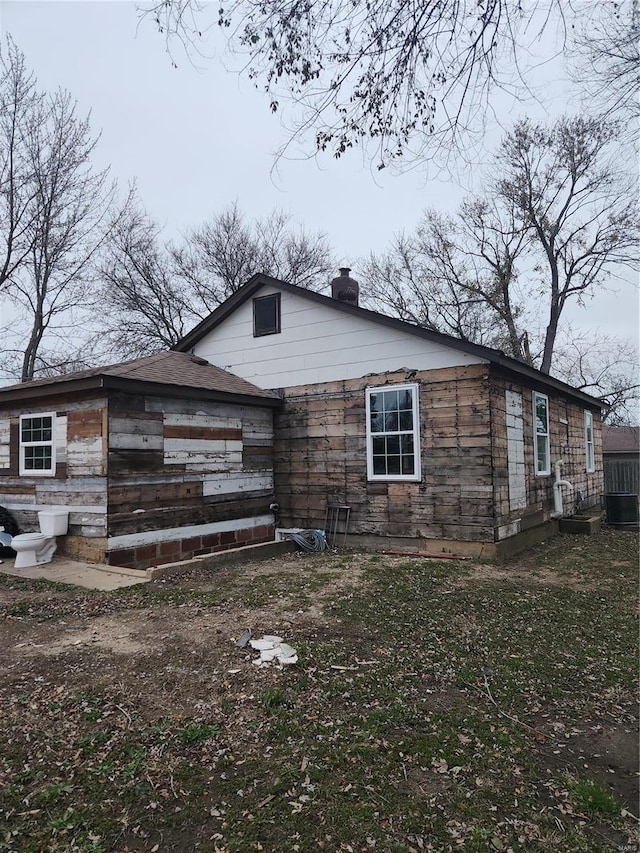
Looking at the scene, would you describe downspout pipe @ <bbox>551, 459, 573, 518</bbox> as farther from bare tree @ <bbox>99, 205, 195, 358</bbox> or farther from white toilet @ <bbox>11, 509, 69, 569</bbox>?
bare tree @ <bbox>99, 205, 195, 358</bbox>

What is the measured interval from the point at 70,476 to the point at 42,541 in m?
1.01

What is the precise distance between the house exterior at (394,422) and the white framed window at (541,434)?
45 mm

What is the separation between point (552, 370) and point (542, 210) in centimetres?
722

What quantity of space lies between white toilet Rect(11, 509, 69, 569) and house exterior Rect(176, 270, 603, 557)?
13.8ft

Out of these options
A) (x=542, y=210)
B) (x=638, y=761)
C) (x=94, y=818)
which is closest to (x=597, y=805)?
(x=638, y=761)

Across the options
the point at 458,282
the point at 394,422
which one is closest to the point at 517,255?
the point at 458,282

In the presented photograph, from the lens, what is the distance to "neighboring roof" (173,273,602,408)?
8.48m

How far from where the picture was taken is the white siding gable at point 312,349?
9234 mm

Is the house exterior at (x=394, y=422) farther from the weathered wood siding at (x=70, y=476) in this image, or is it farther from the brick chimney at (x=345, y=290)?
the weathered wood siding at (x=70, y=476)

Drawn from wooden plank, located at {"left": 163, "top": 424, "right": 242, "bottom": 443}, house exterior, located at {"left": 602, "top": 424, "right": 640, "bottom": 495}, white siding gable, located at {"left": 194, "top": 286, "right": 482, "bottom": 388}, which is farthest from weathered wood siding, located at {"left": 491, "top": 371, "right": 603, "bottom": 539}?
wooden plank, located at {"left": 163, "top": 424, "right": 242, "bottom": 443}

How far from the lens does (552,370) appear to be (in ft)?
81.4

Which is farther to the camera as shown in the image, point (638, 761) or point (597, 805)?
point (638, 761)

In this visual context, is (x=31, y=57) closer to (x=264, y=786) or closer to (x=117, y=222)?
(x=117, y=222)

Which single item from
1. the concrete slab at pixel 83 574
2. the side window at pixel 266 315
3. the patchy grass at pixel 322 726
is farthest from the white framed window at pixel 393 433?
the concrete slab at pixel 83 574
